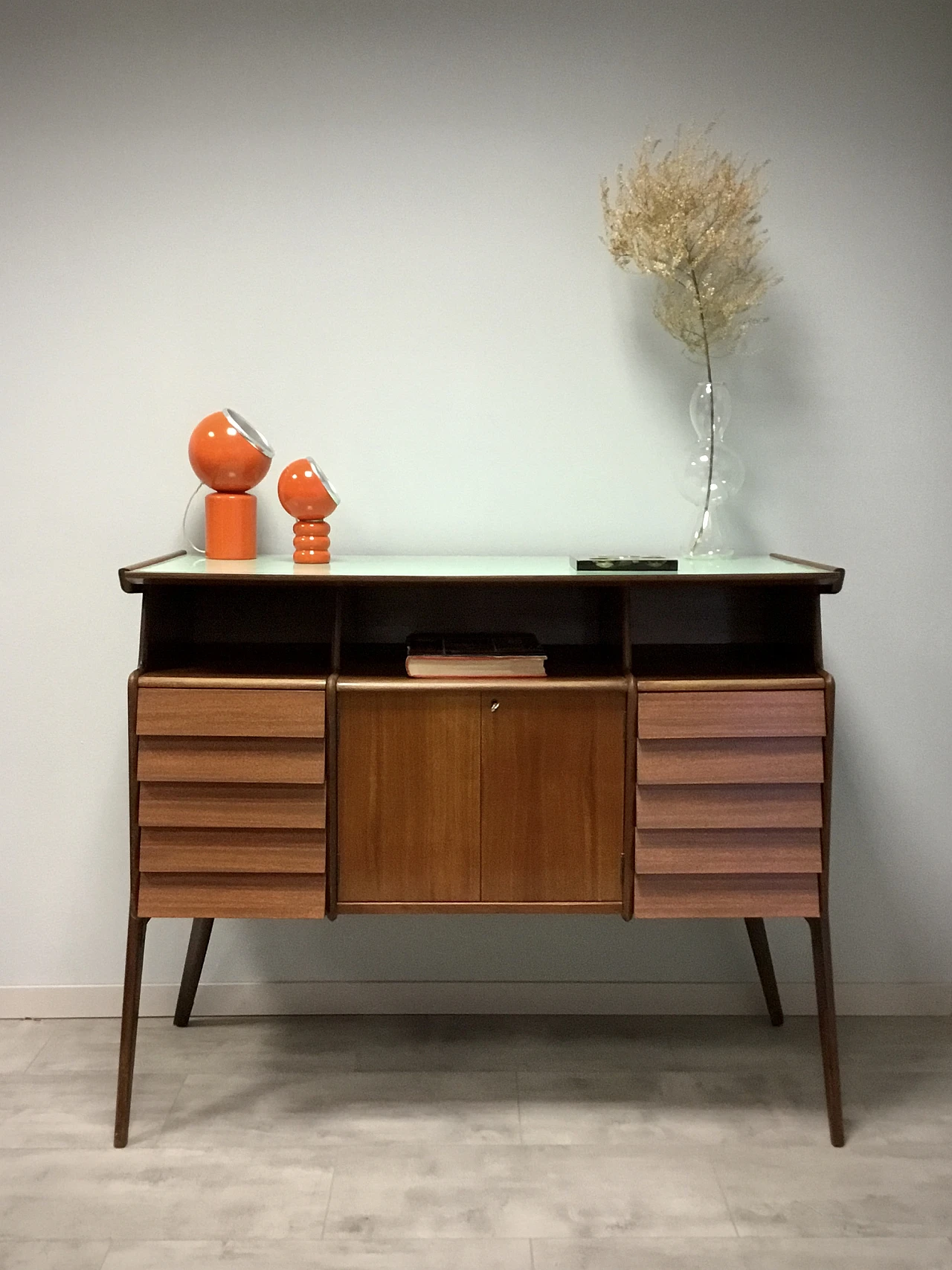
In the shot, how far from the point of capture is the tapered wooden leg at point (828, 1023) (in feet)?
6.82


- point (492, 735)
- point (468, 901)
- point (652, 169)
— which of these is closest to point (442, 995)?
point (468, 901)

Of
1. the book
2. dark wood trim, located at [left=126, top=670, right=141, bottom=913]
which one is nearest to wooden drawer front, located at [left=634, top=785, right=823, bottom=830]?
the book

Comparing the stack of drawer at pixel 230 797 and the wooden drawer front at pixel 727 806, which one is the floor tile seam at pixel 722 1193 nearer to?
the wooden drawer front at pixel 727 806

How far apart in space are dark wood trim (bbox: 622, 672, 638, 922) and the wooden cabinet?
1 cm

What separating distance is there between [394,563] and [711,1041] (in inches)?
50.3

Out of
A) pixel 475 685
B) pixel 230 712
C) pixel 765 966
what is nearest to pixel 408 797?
pixel 475 685

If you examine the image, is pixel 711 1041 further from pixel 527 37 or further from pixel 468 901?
pixel 527 37

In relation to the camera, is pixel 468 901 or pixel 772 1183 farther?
pixel 468 901

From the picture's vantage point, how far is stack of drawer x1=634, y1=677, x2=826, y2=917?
2.04 m

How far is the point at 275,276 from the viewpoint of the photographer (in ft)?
8.02

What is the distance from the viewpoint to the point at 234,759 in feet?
6.68


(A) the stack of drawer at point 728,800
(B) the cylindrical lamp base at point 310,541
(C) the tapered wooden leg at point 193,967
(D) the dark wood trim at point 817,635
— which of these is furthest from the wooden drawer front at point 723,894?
(C) the tapered wooden leg at point 193,967

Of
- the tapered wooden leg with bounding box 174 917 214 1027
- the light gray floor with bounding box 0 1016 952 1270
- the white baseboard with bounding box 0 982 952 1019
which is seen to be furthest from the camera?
the white baseboard with bounding box 0 982 952 1019

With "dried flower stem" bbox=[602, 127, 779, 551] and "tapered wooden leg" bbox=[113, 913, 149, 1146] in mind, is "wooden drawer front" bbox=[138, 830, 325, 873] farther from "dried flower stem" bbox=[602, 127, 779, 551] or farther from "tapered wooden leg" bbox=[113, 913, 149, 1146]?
"dried flower stem" bbox=[602, 127, 779, 551]
